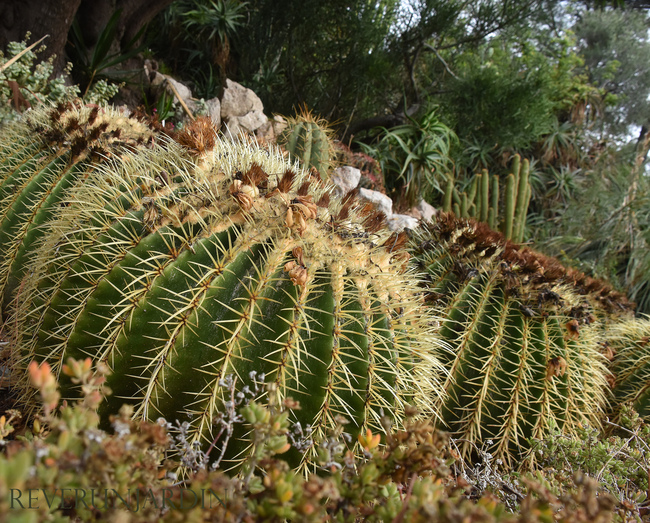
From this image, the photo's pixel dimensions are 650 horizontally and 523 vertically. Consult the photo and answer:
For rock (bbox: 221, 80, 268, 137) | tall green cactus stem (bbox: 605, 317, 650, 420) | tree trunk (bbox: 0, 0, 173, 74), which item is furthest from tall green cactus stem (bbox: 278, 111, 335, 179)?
tree trunk (bbox: 0, 0, 173, 74)

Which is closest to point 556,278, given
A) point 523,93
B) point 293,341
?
point 293,341

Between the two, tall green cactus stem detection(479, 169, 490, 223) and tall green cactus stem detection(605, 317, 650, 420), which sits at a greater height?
tall green cactus stem detection(479, 169, 490, 223)

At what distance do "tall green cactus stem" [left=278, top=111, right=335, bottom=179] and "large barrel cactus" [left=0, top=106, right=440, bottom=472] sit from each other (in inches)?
99.4

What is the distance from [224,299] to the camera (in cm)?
128

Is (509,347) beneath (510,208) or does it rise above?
beneath

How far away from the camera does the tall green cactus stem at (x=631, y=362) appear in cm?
221

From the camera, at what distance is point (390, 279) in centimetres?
146

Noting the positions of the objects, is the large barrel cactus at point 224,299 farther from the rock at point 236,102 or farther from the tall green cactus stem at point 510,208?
the rock at point 236,102

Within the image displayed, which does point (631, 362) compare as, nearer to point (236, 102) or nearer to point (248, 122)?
point (248, 122)

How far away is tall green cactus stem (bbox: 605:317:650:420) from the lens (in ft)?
7.26

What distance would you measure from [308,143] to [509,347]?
9.19ft

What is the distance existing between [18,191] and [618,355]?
3.08 meters

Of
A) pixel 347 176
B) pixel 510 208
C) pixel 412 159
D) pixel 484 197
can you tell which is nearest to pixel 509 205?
pixel 510 208

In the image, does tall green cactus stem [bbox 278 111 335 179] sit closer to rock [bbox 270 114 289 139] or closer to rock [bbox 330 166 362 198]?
rock [bbox 330 166 362 198]
